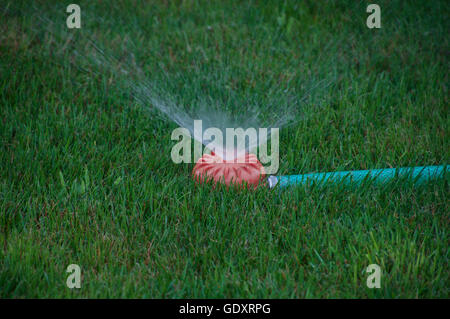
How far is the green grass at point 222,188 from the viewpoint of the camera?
2.24 metres

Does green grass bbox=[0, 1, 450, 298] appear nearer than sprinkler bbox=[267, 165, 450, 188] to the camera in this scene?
Yes

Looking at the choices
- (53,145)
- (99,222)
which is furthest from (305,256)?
(53,145)

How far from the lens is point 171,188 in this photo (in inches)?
109

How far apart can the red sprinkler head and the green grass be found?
3.4 inches

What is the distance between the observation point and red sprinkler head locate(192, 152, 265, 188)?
2.79m

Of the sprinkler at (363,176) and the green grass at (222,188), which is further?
the sprinkler at (363,176)

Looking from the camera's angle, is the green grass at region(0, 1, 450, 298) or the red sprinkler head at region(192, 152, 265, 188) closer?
the green grass at region(0, 1, 450, 298)

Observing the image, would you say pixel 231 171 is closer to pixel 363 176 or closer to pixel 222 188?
pixel 222 188

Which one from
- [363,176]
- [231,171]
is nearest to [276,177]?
[231,171]

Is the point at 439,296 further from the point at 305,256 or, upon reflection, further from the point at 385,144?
the point at 385,144

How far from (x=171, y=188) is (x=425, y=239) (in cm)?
130

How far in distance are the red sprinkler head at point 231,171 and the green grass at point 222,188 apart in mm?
85

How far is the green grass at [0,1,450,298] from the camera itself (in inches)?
88.2
